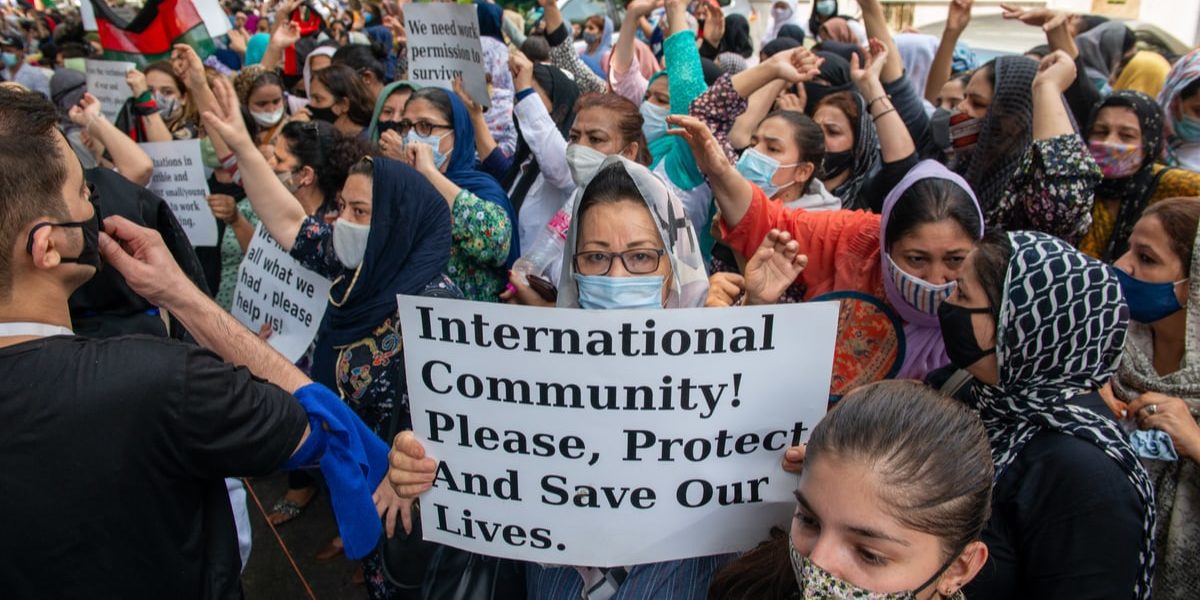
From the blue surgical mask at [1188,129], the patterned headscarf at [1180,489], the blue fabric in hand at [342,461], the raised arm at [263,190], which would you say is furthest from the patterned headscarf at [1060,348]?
the raised arm at [263,190]

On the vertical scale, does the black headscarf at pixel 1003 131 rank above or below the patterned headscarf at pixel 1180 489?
above

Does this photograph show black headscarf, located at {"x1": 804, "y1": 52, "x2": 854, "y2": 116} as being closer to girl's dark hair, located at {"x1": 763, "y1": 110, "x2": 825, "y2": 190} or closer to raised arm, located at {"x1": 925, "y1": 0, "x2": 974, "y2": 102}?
raised arm, located at {"x1": 925, "y1": 0, "x2": 974, "y2": 102}

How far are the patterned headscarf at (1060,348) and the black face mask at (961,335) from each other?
57 millimetres

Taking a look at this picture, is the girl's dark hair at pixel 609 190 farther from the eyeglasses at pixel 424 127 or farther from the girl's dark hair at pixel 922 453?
the eyeglasses at pixel 424 127

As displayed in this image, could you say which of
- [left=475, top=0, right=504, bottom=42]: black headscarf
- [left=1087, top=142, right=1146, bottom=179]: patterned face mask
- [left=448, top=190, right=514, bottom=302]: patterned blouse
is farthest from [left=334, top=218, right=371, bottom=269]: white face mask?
[left=475, top=0, right=504, bottom=42]: black headscarf

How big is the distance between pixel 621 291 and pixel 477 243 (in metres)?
1.54

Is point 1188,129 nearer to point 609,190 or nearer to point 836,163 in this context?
point 836,163

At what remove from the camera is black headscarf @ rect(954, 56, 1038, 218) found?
3.48m

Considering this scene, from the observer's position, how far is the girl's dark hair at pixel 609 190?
76.6 inches

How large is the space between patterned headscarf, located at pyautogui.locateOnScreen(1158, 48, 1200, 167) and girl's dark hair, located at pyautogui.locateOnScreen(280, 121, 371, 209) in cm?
389

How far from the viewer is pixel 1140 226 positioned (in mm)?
2375

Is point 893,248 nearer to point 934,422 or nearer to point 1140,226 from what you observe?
point 1140,226

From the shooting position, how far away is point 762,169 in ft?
10.6

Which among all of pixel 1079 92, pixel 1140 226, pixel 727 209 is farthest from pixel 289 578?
pixel 1079 92
